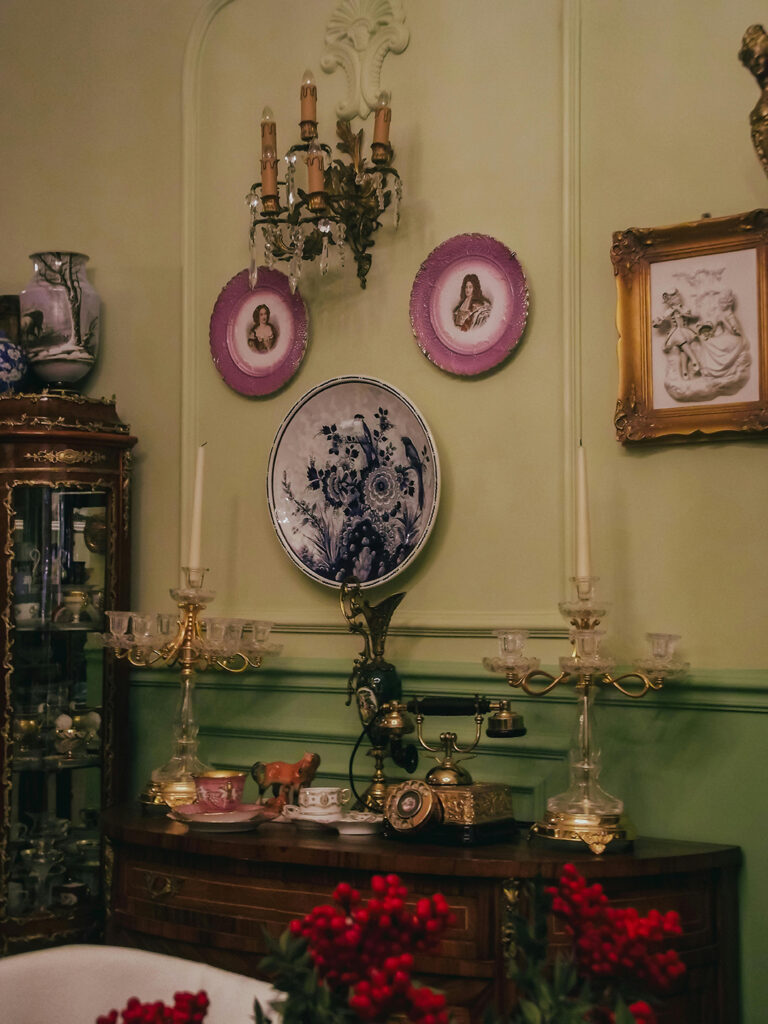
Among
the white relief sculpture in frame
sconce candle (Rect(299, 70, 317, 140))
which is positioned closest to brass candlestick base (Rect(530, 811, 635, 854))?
the white relief sculpture in frame

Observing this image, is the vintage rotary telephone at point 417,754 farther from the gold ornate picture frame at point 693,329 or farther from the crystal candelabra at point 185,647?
the gold ornate picture frame at point 693,329

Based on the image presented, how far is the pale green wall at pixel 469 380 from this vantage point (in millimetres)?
2629

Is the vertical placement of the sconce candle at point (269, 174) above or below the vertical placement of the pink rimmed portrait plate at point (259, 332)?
above

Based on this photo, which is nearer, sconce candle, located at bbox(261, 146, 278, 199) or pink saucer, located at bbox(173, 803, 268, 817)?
pink saucer, located at bbox(173, 803, 268, 817)

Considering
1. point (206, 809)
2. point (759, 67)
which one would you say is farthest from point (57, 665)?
point (759, 67)

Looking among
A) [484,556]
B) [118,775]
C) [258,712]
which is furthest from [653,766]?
[118,775]

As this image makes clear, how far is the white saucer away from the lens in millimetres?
2559

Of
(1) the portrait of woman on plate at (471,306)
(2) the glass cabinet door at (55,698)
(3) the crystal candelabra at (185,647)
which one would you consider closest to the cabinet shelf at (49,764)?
(2) the glass cabinet door at (55,698)

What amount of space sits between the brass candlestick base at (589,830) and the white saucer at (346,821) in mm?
358

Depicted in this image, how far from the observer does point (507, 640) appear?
8.26 feet

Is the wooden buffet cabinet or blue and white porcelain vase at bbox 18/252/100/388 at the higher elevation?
blue and white porcelain vase at bbox 18/252/100/388

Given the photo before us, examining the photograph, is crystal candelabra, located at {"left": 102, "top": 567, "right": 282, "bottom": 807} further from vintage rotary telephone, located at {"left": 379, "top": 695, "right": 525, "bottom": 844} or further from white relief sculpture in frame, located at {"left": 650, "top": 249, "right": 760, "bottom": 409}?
white relief sculpture in frame, located at {"left": 650, "top": 249, "right": 760, "bottom": 409}

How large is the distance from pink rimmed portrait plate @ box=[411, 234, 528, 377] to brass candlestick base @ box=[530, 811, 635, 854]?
1122mm

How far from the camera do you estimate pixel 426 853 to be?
92.2 inches
